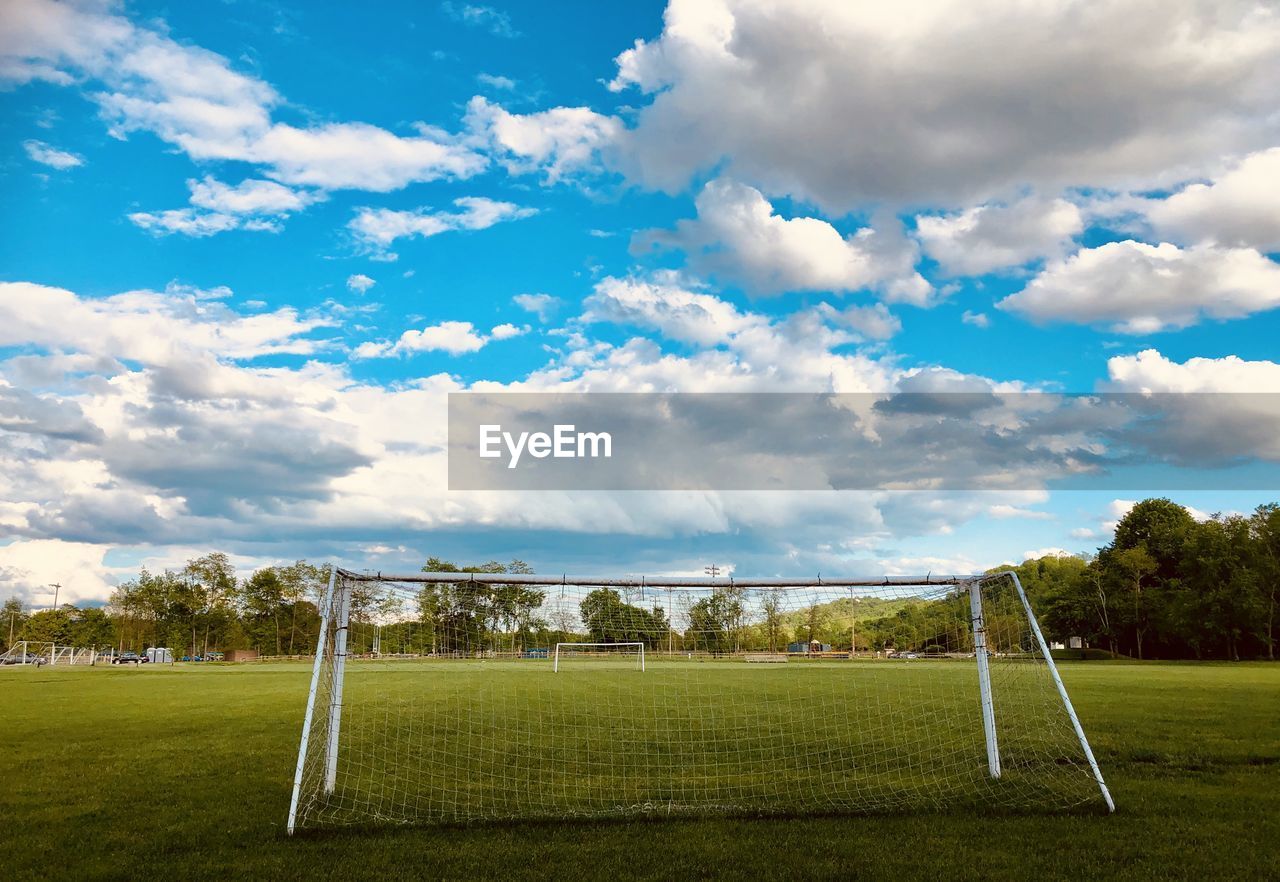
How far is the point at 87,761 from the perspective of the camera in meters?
12.0

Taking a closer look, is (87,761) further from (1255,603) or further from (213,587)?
(213,587)

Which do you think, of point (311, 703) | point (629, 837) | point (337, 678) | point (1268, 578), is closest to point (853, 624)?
point (629, 837)

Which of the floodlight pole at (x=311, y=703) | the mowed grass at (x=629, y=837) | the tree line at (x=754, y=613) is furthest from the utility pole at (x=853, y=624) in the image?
the floodlight pole at (x=311, y=703)

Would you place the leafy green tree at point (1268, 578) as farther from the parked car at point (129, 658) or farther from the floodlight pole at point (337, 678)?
the parked car at point (129, 658)

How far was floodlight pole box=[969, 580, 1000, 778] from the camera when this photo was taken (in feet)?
33.3

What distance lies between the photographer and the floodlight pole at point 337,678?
900 cm

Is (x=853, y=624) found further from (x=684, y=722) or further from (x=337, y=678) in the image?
(x=337, y=678)

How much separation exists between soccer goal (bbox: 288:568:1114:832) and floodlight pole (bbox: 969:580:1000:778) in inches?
1.0

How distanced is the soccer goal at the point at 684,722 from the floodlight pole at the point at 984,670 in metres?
0.03

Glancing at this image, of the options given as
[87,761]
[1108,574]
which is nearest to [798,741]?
[87,761]

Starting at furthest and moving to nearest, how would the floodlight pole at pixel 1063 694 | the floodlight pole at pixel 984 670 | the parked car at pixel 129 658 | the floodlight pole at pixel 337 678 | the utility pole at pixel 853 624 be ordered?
the parked car at pixel 129 658
the utility pole at pixel 853 624
the floodlight pole at pixel 984 670
the floodlight pole at pixel 337 678
the floodlight pole at pixel 1063 694

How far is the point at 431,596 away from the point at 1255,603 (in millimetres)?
67487

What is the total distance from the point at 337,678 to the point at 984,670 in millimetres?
7407

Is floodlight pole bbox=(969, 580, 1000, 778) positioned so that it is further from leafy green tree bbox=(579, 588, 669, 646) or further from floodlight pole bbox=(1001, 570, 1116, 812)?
leafy green tree bbox=(579, 588, 669, 646)
